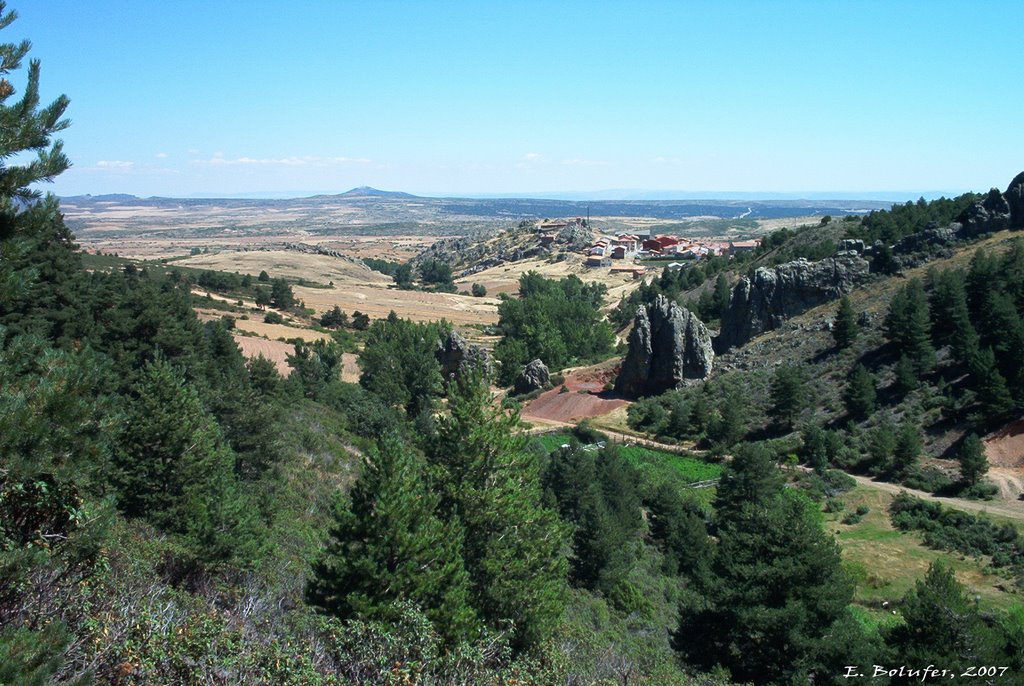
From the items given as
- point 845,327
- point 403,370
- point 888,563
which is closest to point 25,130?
point 888,563

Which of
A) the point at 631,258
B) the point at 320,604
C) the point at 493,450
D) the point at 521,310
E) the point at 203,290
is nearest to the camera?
the point at 320,604

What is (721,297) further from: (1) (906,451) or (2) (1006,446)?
(2) (1006,446)

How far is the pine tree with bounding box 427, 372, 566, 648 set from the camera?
53.3ft

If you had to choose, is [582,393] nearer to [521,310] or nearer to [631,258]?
[521,310]

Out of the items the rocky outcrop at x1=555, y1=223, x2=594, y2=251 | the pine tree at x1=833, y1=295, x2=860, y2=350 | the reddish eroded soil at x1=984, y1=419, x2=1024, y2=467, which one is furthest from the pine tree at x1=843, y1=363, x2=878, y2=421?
the rocky outcrop at x1=555, y1=223, x2=594, y2=251

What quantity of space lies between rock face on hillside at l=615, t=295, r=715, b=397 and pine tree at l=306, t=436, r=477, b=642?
146 feet

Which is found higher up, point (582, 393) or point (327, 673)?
point (327, 673)

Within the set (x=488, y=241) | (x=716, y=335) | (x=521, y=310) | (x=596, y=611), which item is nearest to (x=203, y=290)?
(x=521, y=310)

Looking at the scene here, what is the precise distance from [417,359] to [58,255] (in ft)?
92.0

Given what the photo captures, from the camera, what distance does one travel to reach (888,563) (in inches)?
1207

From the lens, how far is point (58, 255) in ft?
99.0

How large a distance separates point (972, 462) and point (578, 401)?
2989cm

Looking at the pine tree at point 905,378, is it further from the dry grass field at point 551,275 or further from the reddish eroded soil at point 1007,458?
the dry grass field at point 551,275

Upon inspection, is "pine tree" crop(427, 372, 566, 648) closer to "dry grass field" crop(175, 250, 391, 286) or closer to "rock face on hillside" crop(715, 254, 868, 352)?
"rock face on hillside" crop(715, 254, 868, 352)
